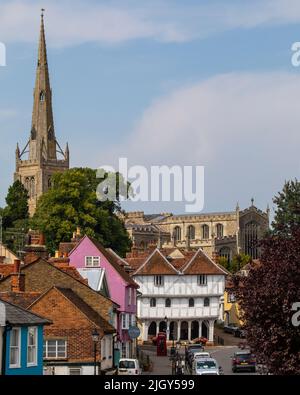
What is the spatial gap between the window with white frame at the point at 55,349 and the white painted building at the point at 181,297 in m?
54.0

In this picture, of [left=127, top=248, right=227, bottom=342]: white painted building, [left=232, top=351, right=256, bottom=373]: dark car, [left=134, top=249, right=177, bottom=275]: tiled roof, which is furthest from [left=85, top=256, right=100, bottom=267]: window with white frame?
[left=127, top=248, right=227, bottom=342]: white painted building

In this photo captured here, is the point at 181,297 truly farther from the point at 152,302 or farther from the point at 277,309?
the point at 277,309

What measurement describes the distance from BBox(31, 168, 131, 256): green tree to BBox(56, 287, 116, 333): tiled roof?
56293 millimetres

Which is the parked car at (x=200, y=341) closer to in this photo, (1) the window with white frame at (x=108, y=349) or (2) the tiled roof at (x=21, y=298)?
(1) the window with white frame at (x=108, y=349)

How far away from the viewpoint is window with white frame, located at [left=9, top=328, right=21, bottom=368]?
3387 cm

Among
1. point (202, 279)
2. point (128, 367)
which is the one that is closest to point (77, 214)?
point (202, 279)

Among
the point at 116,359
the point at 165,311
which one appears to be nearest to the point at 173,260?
the point at 165,311

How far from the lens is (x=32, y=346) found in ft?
119

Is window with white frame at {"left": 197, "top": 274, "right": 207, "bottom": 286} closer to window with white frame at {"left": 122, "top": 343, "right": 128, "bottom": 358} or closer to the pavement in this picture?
the pavement

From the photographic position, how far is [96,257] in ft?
240

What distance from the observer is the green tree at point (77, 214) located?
112 m

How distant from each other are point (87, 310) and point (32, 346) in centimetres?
1416

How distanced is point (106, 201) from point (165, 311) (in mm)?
22115
